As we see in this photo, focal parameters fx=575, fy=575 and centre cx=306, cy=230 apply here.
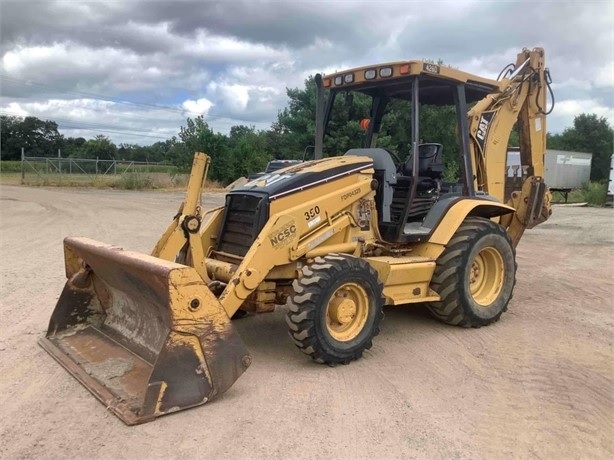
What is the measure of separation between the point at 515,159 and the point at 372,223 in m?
3.71

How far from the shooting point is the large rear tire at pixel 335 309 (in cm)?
474

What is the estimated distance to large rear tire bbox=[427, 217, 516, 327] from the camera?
239 inches

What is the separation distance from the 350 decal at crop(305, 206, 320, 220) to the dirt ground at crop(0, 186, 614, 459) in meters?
1.28

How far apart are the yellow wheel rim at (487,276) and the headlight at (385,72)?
88.8 inches

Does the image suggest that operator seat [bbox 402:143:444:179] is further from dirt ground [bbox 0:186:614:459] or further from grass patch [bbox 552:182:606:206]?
grass patch [bbox 552:182:606:206]

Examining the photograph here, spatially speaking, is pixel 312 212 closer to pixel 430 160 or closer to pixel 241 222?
pixel 241 222

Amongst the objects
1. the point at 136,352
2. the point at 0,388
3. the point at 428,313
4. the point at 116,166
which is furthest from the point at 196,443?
the point at 116,166

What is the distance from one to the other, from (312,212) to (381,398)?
73.2 inches

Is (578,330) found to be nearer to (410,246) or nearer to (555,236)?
(410,246)

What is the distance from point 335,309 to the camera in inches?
197

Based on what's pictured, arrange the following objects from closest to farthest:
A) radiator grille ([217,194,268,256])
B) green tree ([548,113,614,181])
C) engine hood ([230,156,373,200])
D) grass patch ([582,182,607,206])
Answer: radiator grille ([217,194,268,256]), engine hood ([230,156,373,200]), grass patch ([582,182,607,206]), green tree ([548,113,614,181])

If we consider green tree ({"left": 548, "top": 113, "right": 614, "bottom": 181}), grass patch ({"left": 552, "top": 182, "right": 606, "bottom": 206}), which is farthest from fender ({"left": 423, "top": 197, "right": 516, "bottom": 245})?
green tree ({"left": 548, "top": 113, "right": 614, "bottom": 181})

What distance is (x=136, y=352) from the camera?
4.91 m

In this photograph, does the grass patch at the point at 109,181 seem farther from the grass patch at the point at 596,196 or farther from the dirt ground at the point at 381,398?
the dirt ground at the point at 381,398
